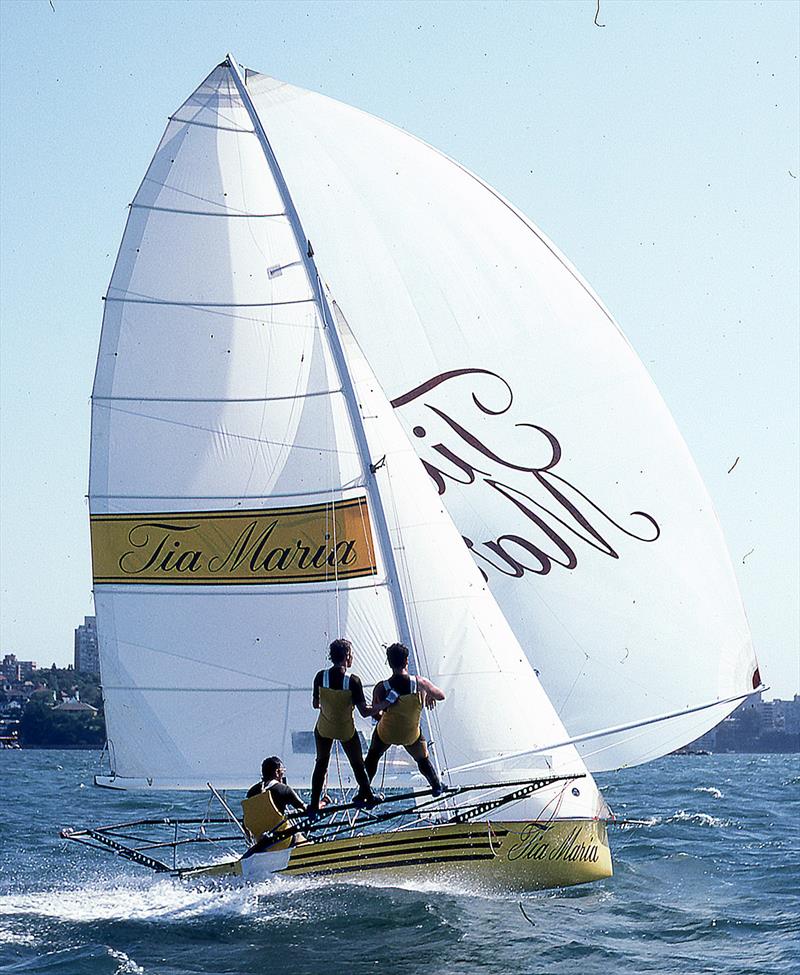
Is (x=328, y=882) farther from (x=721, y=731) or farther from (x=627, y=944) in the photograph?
(x=721, y=731)

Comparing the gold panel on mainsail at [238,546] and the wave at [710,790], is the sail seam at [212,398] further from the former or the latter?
the wave at [710,790]

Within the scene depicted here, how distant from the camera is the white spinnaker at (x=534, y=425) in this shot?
1253 cm

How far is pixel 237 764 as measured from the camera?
12203 mm

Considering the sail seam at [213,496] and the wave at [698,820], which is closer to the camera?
the sail seam at [213,496]

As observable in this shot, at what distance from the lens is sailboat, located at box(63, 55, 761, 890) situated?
11594 mm

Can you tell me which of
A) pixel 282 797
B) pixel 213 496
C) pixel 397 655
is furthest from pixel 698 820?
pixel 397 655

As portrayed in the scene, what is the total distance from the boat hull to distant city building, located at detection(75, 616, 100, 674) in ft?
249

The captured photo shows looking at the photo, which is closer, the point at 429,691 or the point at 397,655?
the point at 397,655

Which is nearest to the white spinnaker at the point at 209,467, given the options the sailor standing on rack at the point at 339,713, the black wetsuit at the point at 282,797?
the black wetsuit at the point at 282,797

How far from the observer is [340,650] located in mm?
10500

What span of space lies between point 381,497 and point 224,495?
54.8 inches

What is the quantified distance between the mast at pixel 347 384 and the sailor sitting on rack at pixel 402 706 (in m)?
0.72

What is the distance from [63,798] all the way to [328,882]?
1918cm

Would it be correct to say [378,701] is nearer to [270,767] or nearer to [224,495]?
[270,767]
